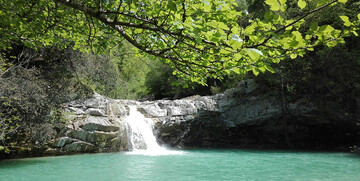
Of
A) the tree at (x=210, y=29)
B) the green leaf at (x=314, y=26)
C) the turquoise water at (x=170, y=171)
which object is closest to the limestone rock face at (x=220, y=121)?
the turquoise water at (x=170, y=171)

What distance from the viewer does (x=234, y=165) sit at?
891 cm

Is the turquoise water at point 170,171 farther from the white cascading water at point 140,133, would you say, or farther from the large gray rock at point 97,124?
the white cascading water at point 140,133

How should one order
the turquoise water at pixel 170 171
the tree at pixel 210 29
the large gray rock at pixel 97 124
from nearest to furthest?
1. the tree at pixel 210 29
2. the turquoise water at pixel 170 171
3. the large gray rock at pixel 97 124

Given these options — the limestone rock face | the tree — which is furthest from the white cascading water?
the tree

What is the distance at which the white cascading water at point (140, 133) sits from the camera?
44.9 feet

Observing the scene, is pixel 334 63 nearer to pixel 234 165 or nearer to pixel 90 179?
pixel 234 165

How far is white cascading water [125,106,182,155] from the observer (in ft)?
44.9

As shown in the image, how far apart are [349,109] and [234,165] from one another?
8290 millimetres

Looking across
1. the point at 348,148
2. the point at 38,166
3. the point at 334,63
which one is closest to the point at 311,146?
the point at 348,148

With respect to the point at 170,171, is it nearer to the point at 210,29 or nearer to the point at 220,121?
the point at 210,29

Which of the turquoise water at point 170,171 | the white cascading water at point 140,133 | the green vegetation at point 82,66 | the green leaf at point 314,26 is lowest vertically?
the turquoise water at point 170,171

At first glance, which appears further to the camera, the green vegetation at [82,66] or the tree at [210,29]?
the green vegetation at [82,66]

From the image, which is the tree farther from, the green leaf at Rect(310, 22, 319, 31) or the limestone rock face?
the limestone rock face

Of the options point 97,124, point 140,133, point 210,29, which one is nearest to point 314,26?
point 210,29
